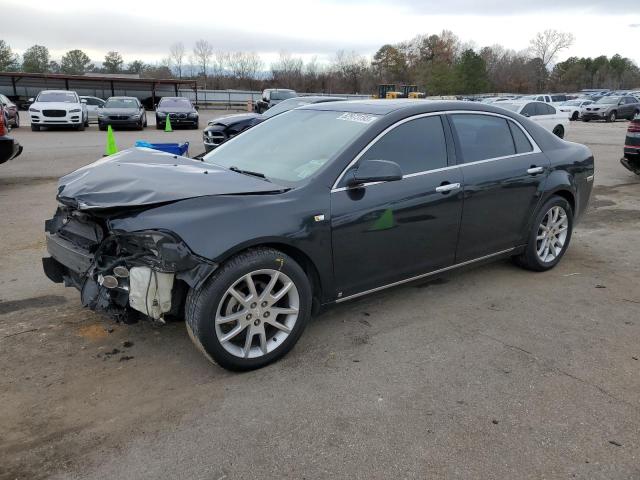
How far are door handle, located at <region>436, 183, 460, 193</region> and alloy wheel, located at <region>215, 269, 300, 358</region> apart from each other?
147 cm

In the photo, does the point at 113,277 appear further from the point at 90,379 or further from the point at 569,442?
the point at 569,442

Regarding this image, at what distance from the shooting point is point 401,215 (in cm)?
388

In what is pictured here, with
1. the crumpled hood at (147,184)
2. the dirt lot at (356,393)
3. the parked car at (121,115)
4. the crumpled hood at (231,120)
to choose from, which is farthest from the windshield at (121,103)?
the crumpled hood at (147,184)

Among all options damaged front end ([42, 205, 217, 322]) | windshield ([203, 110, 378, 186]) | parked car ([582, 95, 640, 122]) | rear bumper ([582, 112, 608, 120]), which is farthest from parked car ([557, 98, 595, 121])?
damaged front end ([42, 205, 217, 322])

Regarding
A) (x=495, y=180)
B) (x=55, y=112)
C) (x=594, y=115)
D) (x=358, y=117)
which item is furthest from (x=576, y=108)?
(x=358, y=117)

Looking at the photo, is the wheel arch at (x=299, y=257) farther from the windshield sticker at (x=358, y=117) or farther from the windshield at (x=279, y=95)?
the windshield at (x=279, y=95)

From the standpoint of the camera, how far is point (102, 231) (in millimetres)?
3408

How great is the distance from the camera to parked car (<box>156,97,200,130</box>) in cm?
2330

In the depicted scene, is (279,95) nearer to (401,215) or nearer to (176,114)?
(176,114)

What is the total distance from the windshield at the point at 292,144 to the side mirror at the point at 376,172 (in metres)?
0.26

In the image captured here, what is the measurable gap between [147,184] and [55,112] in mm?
20811

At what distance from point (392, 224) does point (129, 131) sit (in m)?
21.3

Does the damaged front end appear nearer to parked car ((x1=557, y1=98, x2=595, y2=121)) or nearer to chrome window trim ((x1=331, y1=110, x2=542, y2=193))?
chrome window trim ((x1=331, y1=110, x2=542, y2=193))

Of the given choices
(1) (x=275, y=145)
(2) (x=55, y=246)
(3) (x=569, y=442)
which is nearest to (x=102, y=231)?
(2) (x=55, y=246)
